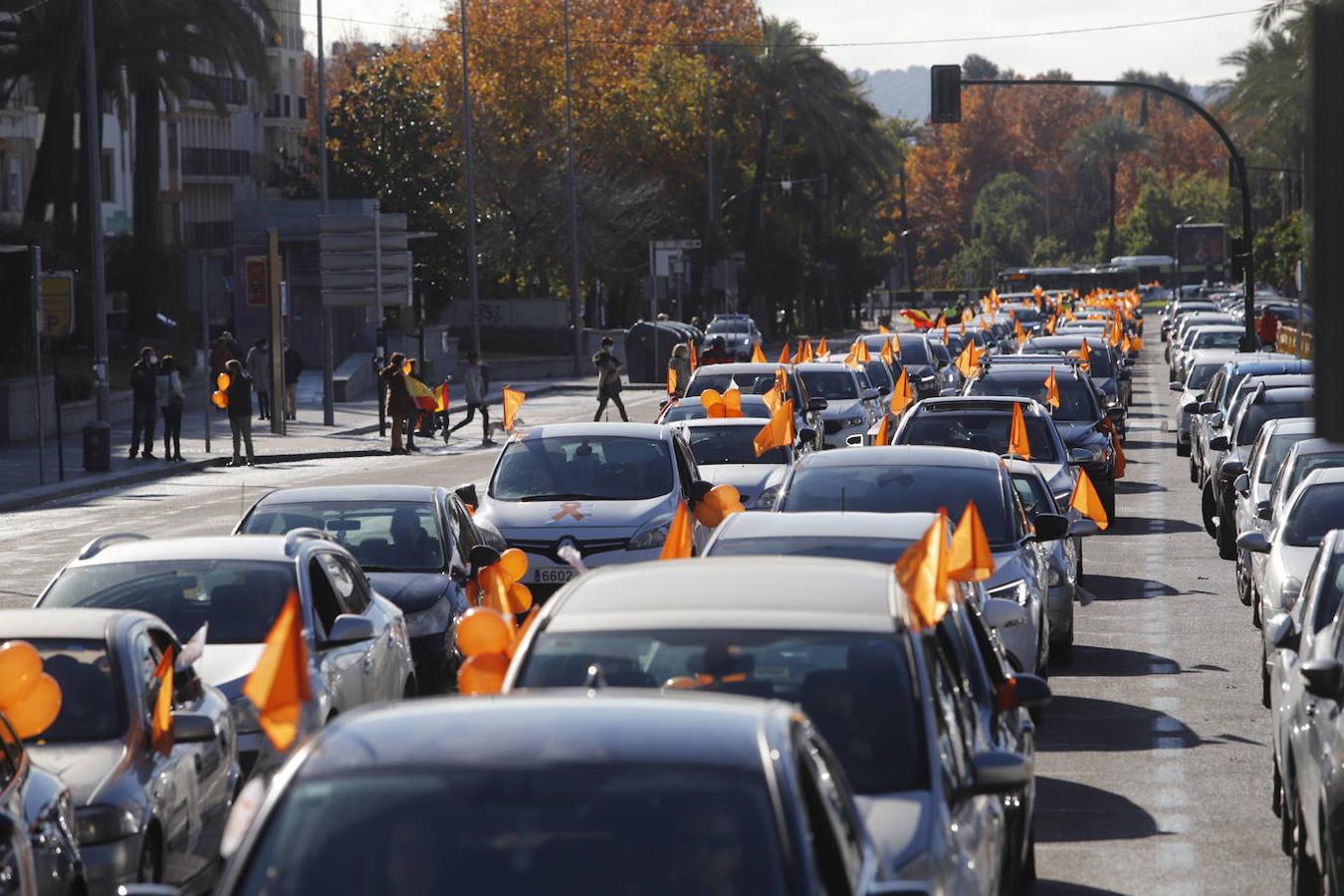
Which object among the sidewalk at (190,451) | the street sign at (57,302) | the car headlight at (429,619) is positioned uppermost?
the street sign at (57,302)

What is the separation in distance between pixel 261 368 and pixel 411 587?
3697 centimetres

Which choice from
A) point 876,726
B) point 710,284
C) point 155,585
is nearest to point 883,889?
point 876,726

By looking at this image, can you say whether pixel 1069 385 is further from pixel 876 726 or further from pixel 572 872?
pixel 572 872

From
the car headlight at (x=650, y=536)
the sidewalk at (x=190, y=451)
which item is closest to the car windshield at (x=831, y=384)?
the sidewalk at (x=190, y=451)

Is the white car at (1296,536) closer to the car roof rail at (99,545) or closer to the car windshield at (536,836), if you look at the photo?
the car roof rail at (99,545)

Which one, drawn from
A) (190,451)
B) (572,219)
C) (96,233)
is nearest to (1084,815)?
(96,233)

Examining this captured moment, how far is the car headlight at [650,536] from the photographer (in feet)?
59.4

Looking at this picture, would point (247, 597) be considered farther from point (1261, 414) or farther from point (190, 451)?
point (190, 451)

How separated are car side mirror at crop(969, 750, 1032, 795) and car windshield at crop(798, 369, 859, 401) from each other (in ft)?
87.8

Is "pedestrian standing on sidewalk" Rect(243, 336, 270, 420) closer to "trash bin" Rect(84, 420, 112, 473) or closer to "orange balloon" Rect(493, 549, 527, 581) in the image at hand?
"trash bin" Rect(84, 420, 112, 473)

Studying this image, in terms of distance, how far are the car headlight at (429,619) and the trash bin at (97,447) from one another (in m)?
24.2

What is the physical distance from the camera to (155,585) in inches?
472

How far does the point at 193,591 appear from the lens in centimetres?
1202

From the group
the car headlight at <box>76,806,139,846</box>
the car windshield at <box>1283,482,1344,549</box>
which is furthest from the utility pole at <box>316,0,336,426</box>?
the car headlight at <box>76,806,139,846</box>
